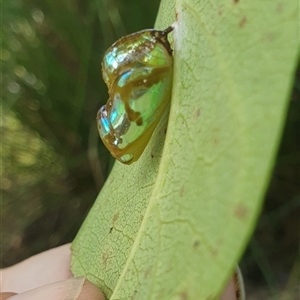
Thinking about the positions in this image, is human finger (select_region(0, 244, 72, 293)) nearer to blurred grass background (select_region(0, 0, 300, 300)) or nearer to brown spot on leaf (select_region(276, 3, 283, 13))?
blurred grass background (select_region(0, 0, 300, 300))

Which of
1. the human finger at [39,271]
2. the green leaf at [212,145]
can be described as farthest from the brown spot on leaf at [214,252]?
the human finger at [39,271]

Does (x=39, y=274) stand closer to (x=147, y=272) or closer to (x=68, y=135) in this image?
(x=68, y=135)

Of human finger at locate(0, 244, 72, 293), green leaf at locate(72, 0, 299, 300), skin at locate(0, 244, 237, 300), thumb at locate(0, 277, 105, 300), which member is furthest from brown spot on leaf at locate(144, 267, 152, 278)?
human finger at locate(0, 244, 72, 293)

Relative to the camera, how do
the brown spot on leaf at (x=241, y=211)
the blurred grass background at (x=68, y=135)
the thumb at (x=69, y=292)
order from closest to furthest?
the brown spot on leaf at (x=241, y=211) → the thumb at (x=69, y=292) → the blurred grass background at (x=68, y=135)

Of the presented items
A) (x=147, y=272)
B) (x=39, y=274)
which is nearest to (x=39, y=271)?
(x=39, y=274)

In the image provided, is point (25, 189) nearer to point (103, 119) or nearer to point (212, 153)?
point (103, 119)

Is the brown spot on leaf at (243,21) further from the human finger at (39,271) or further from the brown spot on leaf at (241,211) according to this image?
the human finger at (39,271)

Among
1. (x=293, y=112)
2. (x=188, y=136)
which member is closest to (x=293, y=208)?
(x=293, y=112)
